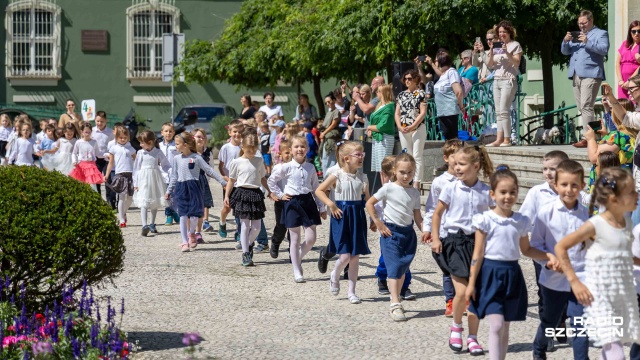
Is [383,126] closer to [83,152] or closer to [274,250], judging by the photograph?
[274,250]

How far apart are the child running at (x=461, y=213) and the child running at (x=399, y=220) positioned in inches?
32.4

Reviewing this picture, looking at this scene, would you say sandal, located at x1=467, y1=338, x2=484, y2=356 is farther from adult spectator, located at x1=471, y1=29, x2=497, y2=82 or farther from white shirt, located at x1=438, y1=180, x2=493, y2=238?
adult spectator, located at x1=471, y1=29, x2=497, y2=82

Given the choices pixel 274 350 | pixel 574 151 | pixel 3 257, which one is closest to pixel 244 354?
pixel 274 350

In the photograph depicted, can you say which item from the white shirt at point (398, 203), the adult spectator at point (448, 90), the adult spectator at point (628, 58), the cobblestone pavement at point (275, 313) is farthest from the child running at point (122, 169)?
the white shirt at point (398, 203)

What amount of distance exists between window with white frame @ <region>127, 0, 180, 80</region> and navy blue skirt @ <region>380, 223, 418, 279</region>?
3217 centimetres

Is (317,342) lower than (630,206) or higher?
lower

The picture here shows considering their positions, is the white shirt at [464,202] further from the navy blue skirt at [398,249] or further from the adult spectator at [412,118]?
the adult spectator at [412,118]

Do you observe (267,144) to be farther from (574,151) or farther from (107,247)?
(107,247)

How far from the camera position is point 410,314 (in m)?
9.38

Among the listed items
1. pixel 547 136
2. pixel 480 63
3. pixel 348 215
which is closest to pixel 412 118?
pixel 480 63

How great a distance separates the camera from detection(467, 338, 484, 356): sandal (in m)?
7.85

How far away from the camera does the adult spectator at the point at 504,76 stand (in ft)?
49.9

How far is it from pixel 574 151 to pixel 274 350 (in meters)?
8.18

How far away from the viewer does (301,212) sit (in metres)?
11.5
